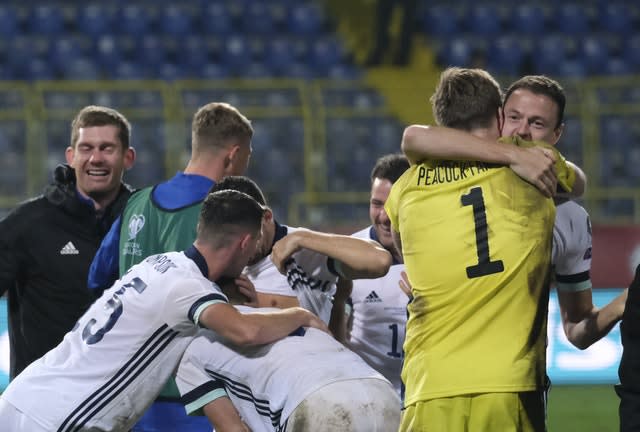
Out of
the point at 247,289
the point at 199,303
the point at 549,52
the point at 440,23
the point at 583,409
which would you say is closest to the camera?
the point at 199,303

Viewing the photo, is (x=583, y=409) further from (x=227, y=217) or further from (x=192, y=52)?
(x=192, y=52)

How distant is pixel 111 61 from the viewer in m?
16.6

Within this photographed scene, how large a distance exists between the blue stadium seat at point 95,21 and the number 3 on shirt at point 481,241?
14.6 m

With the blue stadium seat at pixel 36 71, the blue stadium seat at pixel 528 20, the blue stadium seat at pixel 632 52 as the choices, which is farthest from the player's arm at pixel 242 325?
the blue stadium seat at pixel 528 20

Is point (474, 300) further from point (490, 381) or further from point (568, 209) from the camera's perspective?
point (568, 209)

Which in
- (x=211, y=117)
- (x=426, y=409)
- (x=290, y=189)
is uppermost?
(x=211, y=117)

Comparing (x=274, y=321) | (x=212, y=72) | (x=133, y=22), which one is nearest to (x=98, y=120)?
(x=274, y=321)

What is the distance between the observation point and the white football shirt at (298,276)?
443cm

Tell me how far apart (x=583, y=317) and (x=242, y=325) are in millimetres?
1305

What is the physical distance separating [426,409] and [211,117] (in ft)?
6.19

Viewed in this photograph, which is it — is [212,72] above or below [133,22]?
below

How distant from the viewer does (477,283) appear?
350 centimetres

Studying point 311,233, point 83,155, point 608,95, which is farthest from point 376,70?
point 311,233

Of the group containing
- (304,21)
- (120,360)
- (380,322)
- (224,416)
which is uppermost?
(304,21)
